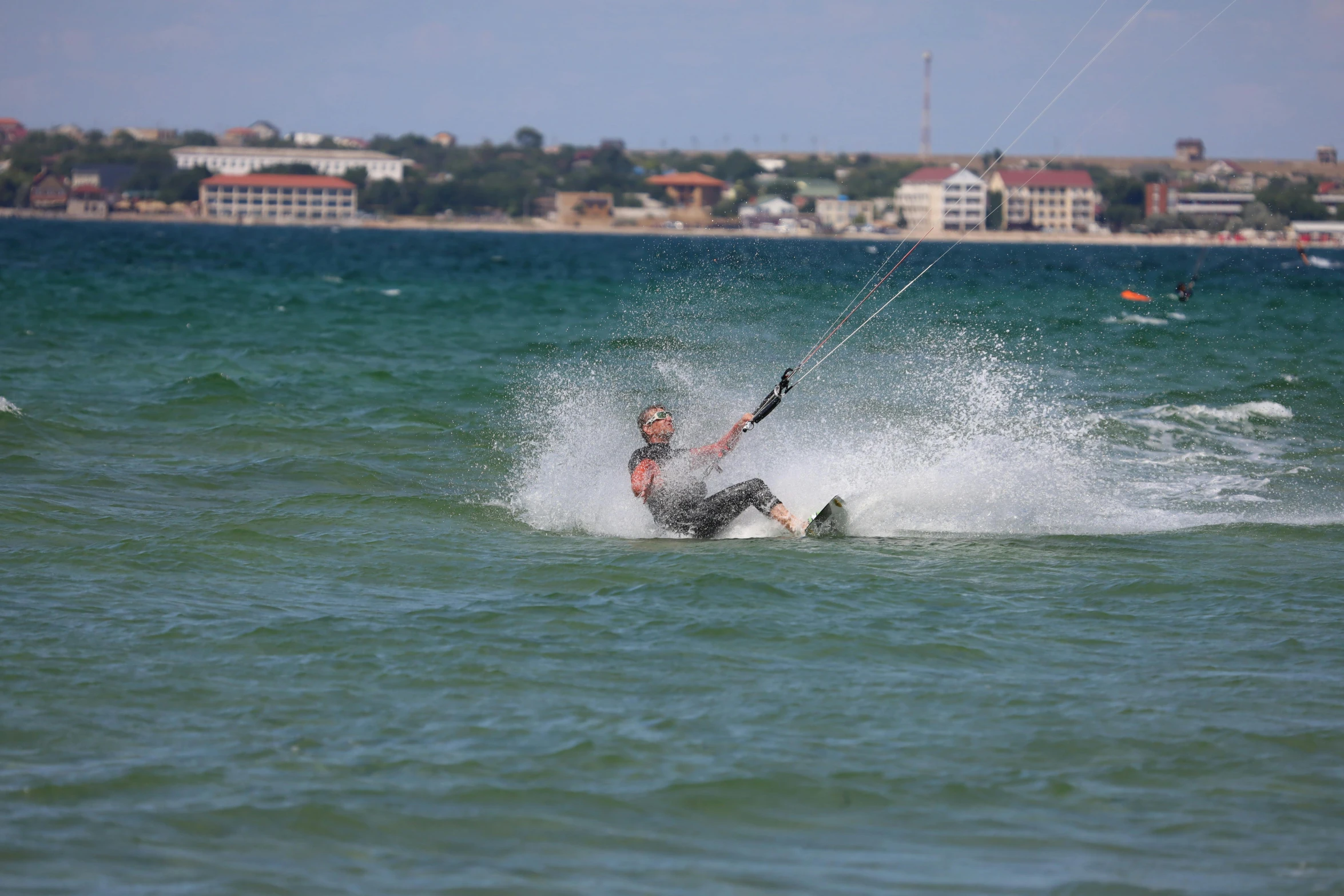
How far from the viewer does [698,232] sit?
478 feet

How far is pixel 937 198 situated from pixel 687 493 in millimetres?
140009

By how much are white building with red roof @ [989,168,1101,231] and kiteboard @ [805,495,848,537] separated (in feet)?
427

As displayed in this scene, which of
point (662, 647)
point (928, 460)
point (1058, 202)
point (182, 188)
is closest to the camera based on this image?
point (662, 647)

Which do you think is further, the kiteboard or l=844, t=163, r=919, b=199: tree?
l=844, t=163, r=919, b=199: tree

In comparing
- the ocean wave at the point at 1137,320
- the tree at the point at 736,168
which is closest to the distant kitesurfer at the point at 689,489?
the ocean wave at the point at 1137,320

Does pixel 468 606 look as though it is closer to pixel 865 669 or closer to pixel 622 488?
pixel 865 669

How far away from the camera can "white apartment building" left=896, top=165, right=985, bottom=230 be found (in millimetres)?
143750

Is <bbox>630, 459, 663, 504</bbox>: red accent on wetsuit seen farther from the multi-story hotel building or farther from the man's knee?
the multi-story hotel building

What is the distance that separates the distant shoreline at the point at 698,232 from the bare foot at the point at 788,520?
84468 mm

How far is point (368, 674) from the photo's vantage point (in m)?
6.40

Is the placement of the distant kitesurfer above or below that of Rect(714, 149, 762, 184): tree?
below

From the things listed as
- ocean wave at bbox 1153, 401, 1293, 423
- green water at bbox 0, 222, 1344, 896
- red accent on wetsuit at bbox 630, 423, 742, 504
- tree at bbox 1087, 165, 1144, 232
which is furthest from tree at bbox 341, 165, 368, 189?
red accent on wetsuit at bbox 630, 423, 742, 504

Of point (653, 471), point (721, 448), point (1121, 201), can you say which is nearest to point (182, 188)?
point (1121, 201)

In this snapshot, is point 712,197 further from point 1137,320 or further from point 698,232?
point 1137,320
